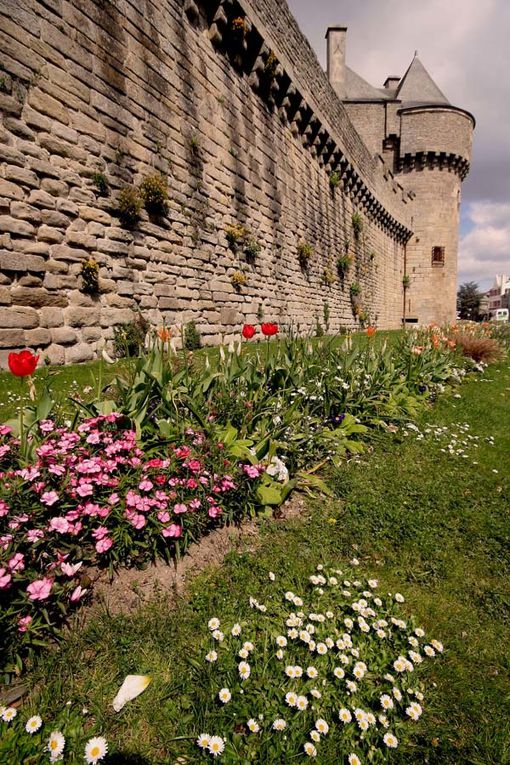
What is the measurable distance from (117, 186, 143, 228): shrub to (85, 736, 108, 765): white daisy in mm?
6826

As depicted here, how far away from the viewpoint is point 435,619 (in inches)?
76.6

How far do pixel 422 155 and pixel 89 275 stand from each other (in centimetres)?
2683

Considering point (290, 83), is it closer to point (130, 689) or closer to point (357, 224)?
point (357, 224)

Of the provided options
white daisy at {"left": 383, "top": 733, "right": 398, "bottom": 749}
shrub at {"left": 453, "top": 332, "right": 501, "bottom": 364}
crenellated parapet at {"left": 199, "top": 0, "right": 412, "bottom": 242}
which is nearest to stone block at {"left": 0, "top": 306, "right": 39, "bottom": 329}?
white daisy at {"left": 383, "top": 733, "right": 398, "bottom": 749}

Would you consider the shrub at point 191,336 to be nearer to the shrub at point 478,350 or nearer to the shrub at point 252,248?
the shrub at point 252,248

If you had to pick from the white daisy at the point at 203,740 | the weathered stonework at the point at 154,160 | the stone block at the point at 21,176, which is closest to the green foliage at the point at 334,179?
the weathered stonework at the point at 154,160

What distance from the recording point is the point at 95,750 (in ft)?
4.05

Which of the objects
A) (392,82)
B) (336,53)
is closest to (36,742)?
(336,53)

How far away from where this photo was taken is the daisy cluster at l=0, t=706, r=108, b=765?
121cm

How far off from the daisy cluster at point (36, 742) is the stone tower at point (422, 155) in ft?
94.8

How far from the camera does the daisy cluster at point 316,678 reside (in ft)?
4.46

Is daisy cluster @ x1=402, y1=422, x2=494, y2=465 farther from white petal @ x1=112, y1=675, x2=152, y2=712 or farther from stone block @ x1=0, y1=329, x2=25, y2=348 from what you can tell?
stone block @ x1=0, y1=329, x2=25, y2=348

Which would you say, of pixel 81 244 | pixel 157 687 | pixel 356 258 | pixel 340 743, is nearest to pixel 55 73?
pixel 81 244

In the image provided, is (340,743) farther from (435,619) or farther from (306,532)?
(306,532)
